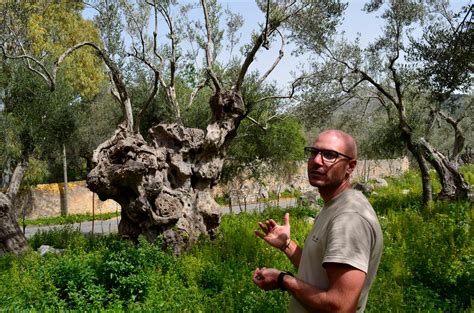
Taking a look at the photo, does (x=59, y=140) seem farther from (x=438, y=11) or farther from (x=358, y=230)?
(x=358, y=230)

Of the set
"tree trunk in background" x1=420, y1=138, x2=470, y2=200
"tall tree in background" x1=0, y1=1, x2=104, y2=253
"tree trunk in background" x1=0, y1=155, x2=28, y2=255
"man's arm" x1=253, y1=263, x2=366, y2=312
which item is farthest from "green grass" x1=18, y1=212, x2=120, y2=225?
"man's arm" x1=253, y1=263, x2=366, y2=312

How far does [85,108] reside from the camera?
30.3 meters

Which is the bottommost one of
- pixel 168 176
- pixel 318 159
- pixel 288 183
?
pixel 288 183

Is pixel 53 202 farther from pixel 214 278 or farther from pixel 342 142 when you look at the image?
pixel 342 142

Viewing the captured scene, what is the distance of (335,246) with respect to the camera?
218cm

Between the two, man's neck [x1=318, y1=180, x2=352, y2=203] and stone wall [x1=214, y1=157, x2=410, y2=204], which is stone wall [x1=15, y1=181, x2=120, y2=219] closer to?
stone wall [x1=214, y1=157, x2=410, y2=204]

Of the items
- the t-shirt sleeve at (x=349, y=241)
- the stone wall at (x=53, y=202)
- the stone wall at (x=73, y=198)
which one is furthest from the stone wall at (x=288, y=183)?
the t-shirt sleeve at (x=349, y=241)

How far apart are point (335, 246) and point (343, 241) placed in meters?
0.05

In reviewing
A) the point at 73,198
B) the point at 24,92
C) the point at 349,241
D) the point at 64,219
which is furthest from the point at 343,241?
the point at 73,198

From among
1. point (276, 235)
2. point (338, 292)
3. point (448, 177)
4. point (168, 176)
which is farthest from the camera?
point (448, 177)

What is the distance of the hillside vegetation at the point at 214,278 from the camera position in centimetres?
607

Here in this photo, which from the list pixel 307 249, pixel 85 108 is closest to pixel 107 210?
pixel 85 108

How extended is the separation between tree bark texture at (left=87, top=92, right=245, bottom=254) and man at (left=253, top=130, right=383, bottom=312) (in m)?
7.95

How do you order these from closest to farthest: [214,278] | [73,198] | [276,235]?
[276,235], [214,278], [73,198]
